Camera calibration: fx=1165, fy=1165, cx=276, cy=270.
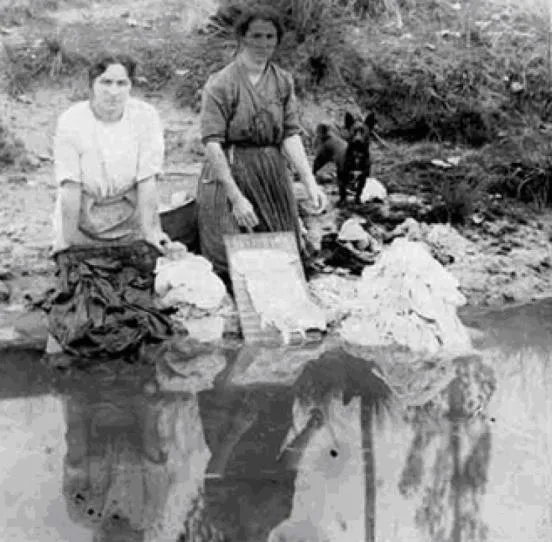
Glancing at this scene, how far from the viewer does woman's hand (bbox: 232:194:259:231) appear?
6.94 m

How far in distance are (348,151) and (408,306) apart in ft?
5.87

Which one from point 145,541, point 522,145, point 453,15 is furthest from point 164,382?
point 453,15

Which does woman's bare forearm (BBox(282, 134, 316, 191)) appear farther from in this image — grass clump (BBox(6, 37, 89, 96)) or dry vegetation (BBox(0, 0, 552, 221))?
grass clump (BBox(6, 37, 89, 96))

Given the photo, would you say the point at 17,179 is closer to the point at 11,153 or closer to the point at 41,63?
the point at 11,153

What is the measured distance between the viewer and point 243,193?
7289 mm

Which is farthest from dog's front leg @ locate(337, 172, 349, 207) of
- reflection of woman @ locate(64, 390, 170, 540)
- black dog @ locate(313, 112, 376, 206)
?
reflection of woman @ locate(64, 390, 170, 540)

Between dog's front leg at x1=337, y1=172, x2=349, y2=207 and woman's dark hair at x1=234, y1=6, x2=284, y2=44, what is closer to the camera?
woman's dark hair at x1=234, y1=6, x2=284, y2=44

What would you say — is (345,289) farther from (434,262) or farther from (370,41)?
(370,41)

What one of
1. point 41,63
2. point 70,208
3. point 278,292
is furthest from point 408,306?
point 41,63

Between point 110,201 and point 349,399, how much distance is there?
1.76 metres

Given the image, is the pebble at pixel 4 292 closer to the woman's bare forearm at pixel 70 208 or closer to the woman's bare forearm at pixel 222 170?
the woman's bare forearm at pixel 70 208

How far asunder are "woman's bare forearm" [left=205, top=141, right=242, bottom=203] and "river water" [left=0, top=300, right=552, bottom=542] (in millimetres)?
987

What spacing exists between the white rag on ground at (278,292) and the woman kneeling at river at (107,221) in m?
0.58

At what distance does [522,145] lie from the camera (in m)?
9.41
